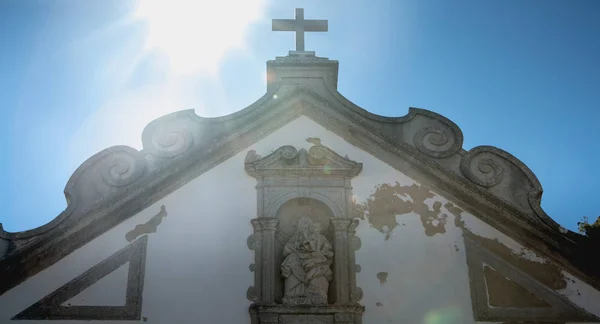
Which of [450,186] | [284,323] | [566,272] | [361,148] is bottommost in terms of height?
[284,323]

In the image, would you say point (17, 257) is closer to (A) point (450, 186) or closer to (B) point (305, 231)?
(B) point (305, 231)

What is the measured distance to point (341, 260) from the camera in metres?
8.00

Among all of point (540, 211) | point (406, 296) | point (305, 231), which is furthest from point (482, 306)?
point (305, 231)

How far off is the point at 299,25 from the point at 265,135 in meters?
2.36

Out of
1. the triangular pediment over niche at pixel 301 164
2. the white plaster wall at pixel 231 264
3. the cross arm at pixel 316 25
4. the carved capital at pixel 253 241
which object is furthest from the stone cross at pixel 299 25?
the carved capital at pixel 253 241

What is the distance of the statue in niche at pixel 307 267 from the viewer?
7705mm

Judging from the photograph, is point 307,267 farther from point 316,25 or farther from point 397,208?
point 316,25

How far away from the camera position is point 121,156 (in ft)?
28.4

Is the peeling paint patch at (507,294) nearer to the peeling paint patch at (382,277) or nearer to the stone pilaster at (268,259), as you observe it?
the peeling paint patch at (382,277)

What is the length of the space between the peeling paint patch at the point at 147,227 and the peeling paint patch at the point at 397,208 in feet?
8.73

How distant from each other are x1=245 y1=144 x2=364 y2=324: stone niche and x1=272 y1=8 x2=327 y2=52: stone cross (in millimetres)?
2292

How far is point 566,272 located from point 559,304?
18.5 inches

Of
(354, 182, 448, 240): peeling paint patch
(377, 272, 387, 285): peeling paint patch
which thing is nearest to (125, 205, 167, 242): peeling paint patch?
(354, 182, 448, 240): peeling paint patch

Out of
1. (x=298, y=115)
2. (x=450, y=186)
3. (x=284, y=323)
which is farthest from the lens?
(x=298, y=115)
